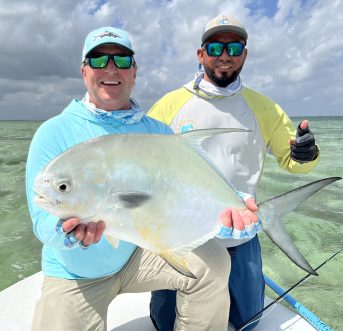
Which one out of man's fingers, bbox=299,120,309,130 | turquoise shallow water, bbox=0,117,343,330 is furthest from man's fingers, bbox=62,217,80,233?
turquoise shallow water, bbox=0,117,343,330

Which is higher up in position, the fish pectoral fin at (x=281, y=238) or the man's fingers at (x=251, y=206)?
the man's fingers at (x=251, y=206)

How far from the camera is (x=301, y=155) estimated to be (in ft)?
7.04

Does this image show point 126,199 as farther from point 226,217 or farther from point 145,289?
point 145,289

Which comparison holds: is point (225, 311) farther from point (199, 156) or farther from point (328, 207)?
point (328, 207)

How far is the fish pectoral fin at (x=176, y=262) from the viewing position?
1.19 metres

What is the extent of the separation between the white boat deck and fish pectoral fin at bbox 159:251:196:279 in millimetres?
Result: 1062

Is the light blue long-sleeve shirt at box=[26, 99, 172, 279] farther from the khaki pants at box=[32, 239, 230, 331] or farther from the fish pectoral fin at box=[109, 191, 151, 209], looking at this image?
the fish pectoral fin at box=[109, 191, 151, 209]

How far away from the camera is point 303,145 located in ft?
6.89

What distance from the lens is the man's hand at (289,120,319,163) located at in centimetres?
206

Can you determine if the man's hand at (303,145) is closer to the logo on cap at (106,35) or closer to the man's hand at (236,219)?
the man's hand at (236,219)

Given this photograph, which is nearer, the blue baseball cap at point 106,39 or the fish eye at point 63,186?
the fish eye at point 63,186

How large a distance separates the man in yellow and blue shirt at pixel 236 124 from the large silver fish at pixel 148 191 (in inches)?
34.3

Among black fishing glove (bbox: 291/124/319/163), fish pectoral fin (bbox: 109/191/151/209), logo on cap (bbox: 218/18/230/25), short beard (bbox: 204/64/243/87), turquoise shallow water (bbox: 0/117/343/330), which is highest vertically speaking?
logo on cap (bbox: 218/18/230/25)

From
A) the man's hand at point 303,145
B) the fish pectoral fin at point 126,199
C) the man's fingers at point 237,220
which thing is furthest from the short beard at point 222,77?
the fish pectoral fin at point 126,199
